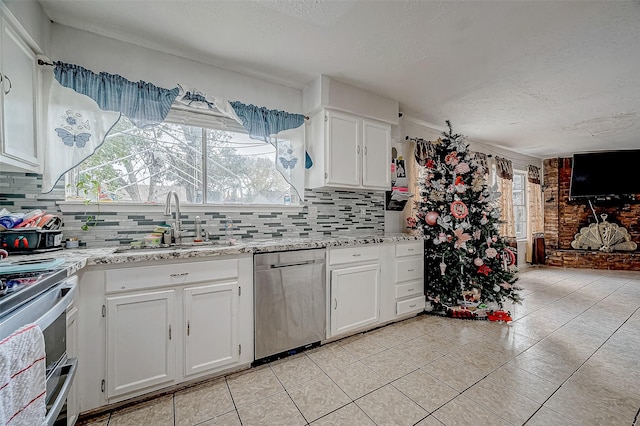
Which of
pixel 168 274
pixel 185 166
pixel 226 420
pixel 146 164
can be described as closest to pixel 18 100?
pixel 146 164

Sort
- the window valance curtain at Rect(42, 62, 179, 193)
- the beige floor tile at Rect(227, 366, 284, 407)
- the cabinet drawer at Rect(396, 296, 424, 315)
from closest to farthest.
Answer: the beige floor tile at Rect(227, 366, 284, 407) → the window valance curtain at Rect(42, 62, 179, 193) → the cabinet drawer at Rect(396, 296, 424, 315)

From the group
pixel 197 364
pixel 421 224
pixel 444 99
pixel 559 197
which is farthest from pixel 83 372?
pixel 559 197

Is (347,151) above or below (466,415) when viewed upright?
above

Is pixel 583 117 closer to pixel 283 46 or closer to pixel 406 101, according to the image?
pixel 406 101

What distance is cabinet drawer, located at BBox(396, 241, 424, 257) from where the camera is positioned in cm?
298

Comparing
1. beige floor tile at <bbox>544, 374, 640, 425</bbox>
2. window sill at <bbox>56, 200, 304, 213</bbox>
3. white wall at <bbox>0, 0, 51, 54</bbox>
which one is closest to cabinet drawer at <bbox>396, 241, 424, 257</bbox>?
window sill at <bbox>56, 200, 304, 213</bbox>

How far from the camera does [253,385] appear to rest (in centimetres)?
190

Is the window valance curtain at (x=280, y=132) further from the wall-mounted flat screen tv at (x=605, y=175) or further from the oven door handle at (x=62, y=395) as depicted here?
the wall-mounted flat screen tv at (x=605, y=175)

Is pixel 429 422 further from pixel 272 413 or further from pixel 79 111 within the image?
pixel 79 111

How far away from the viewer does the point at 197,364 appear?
6.05 ft

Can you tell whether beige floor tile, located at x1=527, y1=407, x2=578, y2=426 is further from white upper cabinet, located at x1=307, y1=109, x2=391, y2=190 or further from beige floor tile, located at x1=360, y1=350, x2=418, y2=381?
white upper cabinet, located at x1=307, y1=109, x2=391, y2=190

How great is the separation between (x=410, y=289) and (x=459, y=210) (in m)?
1.08

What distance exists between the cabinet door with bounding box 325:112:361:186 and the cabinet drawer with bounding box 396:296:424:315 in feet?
4.60

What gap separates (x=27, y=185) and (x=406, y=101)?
359cm
